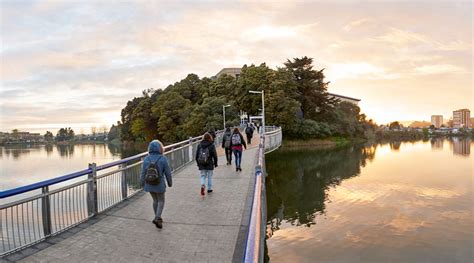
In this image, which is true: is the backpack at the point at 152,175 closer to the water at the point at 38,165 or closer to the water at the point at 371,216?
the water at the point at 371,216

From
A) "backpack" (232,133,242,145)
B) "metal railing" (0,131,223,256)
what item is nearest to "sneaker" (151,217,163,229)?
"metal railing" (0,131,223,256)

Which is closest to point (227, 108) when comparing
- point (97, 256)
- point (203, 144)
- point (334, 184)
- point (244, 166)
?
point (334, 184)

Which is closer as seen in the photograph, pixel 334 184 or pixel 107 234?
pixel 107 234

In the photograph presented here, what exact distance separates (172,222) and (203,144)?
264cm

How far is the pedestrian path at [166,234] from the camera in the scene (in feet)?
15.7

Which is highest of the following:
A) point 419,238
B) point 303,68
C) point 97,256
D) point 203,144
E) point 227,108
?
point 303,68

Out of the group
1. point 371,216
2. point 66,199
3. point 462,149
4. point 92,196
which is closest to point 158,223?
point 92,196

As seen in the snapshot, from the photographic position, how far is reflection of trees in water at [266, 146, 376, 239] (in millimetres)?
17844

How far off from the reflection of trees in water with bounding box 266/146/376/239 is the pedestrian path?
8.23m

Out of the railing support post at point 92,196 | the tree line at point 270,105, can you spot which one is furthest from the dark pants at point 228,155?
the tree line at point 270,105

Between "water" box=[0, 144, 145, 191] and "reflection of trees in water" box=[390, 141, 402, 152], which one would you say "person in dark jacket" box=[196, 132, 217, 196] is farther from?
"reflection of trees in water" box=[390, 141, 402, 152]

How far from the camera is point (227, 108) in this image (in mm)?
61781

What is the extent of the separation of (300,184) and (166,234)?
72.3ft

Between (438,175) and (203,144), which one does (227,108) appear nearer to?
(438,175)
